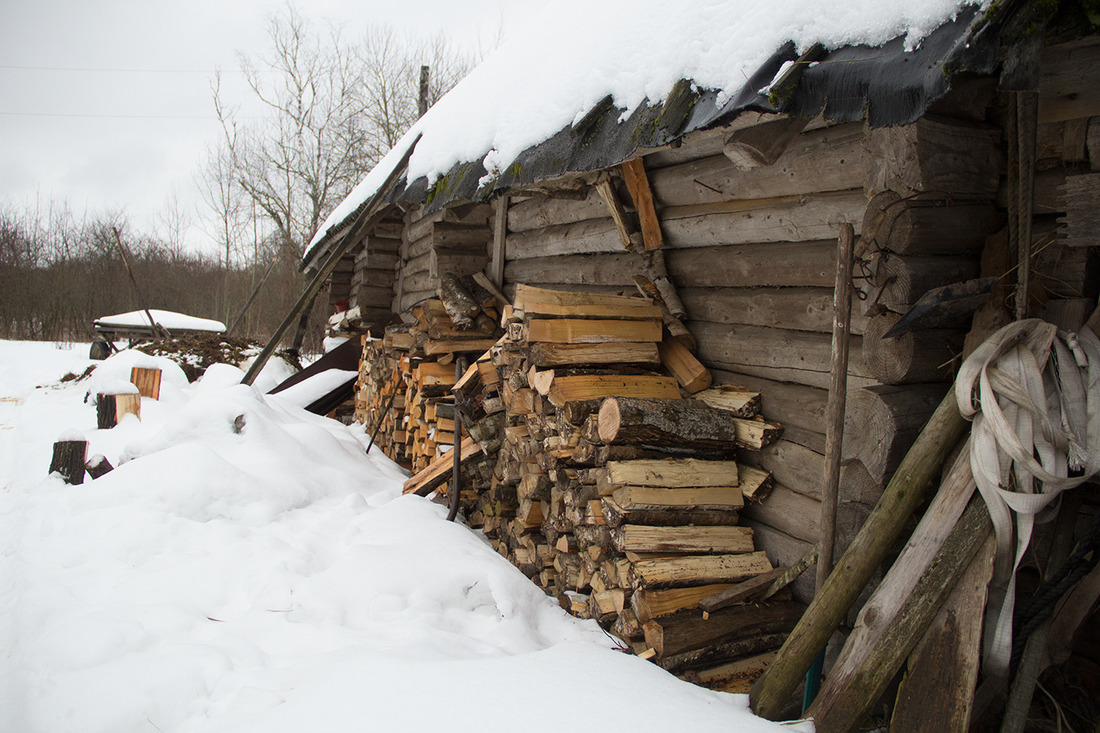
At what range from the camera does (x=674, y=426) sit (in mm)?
3199

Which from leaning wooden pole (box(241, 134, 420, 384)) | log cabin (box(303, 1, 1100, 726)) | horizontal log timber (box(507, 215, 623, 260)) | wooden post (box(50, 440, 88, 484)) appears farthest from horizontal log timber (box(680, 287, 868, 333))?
wooden post (box(50, 440, 88, 484))

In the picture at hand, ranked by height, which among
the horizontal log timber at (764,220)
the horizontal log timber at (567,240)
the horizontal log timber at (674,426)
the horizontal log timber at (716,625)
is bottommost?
the horizontal log timber at (716,625)

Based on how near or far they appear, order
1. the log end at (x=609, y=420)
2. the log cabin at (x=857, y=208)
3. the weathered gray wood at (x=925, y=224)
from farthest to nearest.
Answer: the log end at (x=609, y=420) < the weathered gray wood at (x=925, y=224) < the log cabin at (x=857, y=208)

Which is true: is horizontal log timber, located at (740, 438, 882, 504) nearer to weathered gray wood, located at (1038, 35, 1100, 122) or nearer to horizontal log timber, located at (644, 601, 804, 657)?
horizontal log timber, located at (644, 601, 804, 657)

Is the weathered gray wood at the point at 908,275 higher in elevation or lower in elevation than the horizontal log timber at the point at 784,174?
lower

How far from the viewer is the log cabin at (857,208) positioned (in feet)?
6.23

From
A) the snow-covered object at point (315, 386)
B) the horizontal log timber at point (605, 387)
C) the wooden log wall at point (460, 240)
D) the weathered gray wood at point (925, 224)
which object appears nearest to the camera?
the weathered gray wood at point (925, 224)

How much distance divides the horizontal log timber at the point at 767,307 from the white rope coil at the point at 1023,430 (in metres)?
0.65

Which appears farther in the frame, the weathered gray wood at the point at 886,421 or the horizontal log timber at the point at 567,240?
the horizontal log timber at the point at 567,240

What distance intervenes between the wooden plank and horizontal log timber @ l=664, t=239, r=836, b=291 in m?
0.17

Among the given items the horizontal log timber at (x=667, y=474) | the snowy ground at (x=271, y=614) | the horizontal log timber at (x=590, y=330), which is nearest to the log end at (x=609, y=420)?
the horizontal log timber at (x=667, y=474)

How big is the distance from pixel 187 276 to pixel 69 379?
59.9 feet

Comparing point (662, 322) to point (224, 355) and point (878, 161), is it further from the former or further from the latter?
point (224, 355)

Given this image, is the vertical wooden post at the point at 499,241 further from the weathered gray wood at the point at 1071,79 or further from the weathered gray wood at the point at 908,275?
the weathered gray wood at the point at 1071,79
